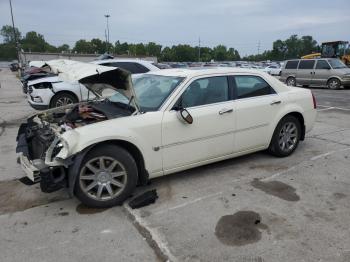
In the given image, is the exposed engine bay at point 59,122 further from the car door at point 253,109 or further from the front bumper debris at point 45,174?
the car door at point 253,109

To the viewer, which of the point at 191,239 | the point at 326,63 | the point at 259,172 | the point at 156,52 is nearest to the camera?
the point at 191,239

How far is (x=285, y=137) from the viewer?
19.1 feet

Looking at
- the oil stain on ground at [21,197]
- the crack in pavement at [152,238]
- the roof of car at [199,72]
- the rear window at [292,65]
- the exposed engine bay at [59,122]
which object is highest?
the roof of car at [199,72]

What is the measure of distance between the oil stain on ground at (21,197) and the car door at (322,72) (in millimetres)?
17072

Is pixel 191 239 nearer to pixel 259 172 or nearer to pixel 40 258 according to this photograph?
pixel 40 258

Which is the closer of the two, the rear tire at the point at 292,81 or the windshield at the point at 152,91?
the windshield at the point at 152,91

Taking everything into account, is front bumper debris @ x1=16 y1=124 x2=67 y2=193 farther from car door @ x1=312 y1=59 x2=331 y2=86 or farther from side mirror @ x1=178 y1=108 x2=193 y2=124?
car door @ x1=312 y1=59 x2=331 y2=86

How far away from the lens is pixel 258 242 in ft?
11.0

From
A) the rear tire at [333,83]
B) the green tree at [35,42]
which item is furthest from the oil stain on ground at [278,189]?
the green tree at [35,42]

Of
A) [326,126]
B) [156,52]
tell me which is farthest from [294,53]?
[326,126]

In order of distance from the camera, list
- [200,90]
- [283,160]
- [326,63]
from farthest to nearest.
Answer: [326,63], [283,160], [200,90]

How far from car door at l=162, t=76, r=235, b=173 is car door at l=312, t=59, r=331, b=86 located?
15.2 meters

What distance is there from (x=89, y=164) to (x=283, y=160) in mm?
3260

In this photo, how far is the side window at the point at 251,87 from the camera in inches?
205
